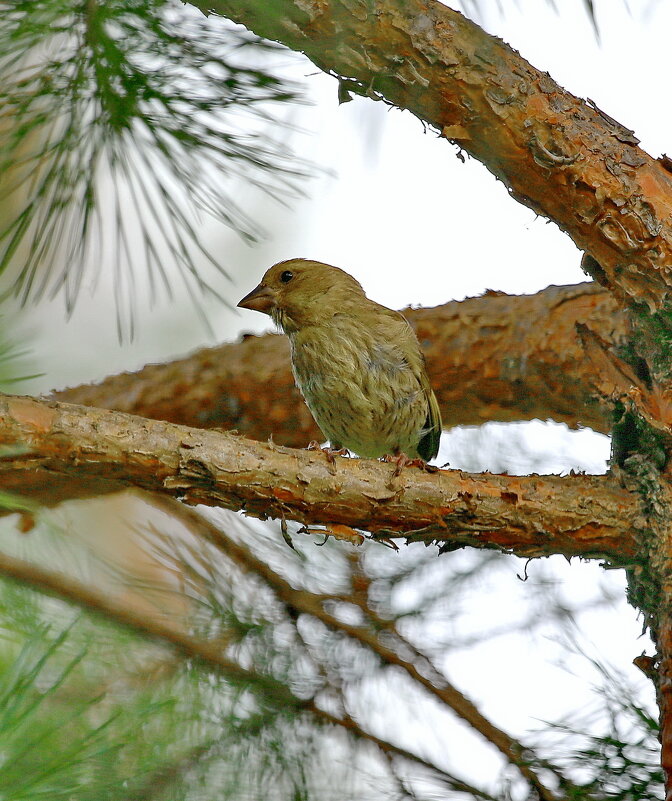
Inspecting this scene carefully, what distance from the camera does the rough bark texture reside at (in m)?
3.55

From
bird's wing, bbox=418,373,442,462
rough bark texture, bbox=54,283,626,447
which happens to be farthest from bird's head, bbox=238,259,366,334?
bird's wing, bbox=418,373,442,462

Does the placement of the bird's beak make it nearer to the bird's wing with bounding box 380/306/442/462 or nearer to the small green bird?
the small green bird

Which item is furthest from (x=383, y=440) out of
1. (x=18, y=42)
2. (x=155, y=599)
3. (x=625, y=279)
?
(x=18, y=42)

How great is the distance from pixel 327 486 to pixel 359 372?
1.43 m

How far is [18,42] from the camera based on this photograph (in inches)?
82.1

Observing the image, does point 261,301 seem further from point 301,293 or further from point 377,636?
point 377,636

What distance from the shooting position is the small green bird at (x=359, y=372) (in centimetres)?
365

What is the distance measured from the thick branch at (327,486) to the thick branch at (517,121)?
553mm

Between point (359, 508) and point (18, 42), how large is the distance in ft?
4.27

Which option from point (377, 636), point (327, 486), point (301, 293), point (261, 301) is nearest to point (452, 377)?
A: point (301, 293)

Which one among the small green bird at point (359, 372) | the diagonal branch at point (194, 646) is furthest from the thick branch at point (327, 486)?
the small green bird at point (359, 372)

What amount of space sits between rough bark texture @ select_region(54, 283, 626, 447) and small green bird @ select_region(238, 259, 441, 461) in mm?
157

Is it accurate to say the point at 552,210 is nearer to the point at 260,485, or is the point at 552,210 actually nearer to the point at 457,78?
the point at 457,78

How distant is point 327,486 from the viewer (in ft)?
7.43
